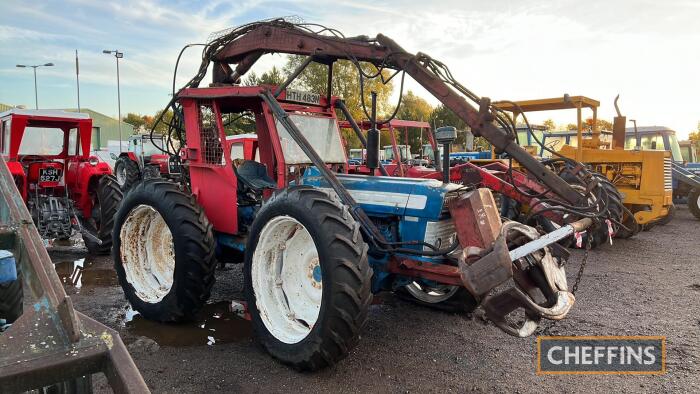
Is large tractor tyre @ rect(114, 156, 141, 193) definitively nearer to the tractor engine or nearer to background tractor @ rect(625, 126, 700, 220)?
the tractor engine

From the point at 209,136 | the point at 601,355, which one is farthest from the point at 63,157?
the point at 601,355

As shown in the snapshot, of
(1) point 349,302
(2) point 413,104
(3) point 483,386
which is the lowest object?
(3) point 483,386

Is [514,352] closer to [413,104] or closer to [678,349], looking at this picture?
[678,349]

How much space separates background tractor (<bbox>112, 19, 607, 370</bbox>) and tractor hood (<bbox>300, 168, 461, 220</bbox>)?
0.01m

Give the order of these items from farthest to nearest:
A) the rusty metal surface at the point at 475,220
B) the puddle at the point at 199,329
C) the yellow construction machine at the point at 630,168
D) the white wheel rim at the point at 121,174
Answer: the white wheel rim at the point at 121,174, the yellow construction machine at the point at 630,168, the puddle at the point at 199,329, the rusty metal surface at the point at 475,220

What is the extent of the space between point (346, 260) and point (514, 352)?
173 cm

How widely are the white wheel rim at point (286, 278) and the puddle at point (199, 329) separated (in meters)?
0.54

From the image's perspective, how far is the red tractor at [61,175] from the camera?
A: 712 cm

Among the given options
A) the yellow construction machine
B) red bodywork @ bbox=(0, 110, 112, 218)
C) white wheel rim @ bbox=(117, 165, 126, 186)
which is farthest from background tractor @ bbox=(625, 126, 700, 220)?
white wheel rim @ bbox=(117, 165, 126, 186)

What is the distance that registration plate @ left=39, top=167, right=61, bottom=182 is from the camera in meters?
7.34

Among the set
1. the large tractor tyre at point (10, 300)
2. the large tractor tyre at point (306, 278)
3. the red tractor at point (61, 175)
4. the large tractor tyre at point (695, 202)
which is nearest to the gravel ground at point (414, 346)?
the large tractor tyre at point (306, 278)

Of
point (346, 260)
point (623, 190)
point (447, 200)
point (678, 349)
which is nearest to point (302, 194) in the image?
point (346, 260)

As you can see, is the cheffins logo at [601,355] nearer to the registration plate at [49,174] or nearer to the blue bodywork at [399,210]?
the blue bodywork at [399,210]

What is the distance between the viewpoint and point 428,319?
4695 mm
